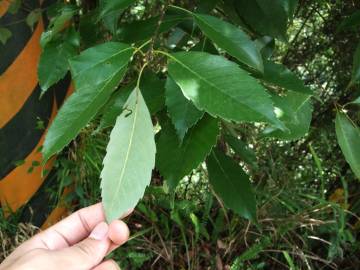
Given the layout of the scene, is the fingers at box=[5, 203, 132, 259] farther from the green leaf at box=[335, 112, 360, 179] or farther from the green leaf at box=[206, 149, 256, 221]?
the green leaf at box=[335, 112, 360, 179]

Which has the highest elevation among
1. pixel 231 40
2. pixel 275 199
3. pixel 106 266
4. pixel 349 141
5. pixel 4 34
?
pixel 231 40

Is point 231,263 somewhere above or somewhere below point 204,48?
below

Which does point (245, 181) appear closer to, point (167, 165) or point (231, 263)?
point (167, 165)

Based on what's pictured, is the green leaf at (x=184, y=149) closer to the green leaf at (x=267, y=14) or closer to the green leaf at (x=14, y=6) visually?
the green leaf at (x=267, y=14)

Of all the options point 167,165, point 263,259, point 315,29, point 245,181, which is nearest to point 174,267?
point 263,259

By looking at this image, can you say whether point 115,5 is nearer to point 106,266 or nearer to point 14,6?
point 106,266

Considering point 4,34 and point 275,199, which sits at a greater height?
point 4,34

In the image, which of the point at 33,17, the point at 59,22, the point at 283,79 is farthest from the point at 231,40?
the point at 33,17

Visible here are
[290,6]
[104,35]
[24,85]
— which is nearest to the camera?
[290,6]
